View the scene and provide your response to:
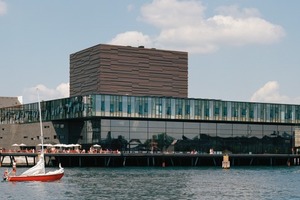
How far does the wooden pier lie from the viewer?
159m

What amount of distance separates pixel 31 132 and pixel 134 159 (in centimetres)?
3492

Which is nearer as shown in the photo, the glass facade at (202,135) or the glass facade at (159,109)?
the glass facade at (159,109)

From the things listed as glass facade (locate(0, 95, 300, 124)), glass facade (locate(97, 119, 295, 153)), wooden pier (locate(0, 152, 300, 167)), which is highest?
glass facade (locate(0, 95, 300, 124))

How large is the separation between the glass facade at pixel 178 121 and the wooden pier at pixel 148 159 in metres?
3.39

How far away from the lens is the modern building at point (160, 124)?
166 metres

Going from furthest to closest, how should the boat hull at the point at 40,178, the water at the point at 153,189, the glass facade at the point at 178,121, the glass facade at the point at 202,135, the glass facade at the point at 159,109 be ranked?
the glass facade at the point at 202,135
the glass facade at the point at 178,121
the glass facade at the point at 159,109
the boat hull at the point at 40,178
the water at the point at 153,189

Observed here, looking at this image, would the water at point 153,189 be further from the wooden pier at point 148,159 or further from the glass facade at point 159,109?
the glass facade at point 159,109

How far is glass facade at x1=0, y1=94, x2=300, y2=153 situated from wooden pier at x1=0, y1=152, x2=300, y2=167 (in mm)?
3391

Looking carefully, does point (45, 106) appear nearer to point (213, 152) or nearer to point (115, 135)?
point (115, 135)

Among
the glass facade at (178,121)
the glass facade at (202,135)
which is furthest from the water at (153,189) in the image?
the glass facade at (202,135)

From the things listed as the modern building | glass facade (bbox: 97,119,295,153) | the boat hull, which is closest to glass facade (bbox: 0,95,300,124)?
the modern building

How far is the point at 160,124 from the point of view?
568ft

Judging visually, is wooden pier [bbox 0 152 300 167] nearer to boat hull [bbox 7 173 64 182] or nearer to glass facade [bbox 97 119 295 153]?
glass facade [bbox 97 119 295 153]

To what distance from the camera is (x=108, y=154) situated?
15612 cm
